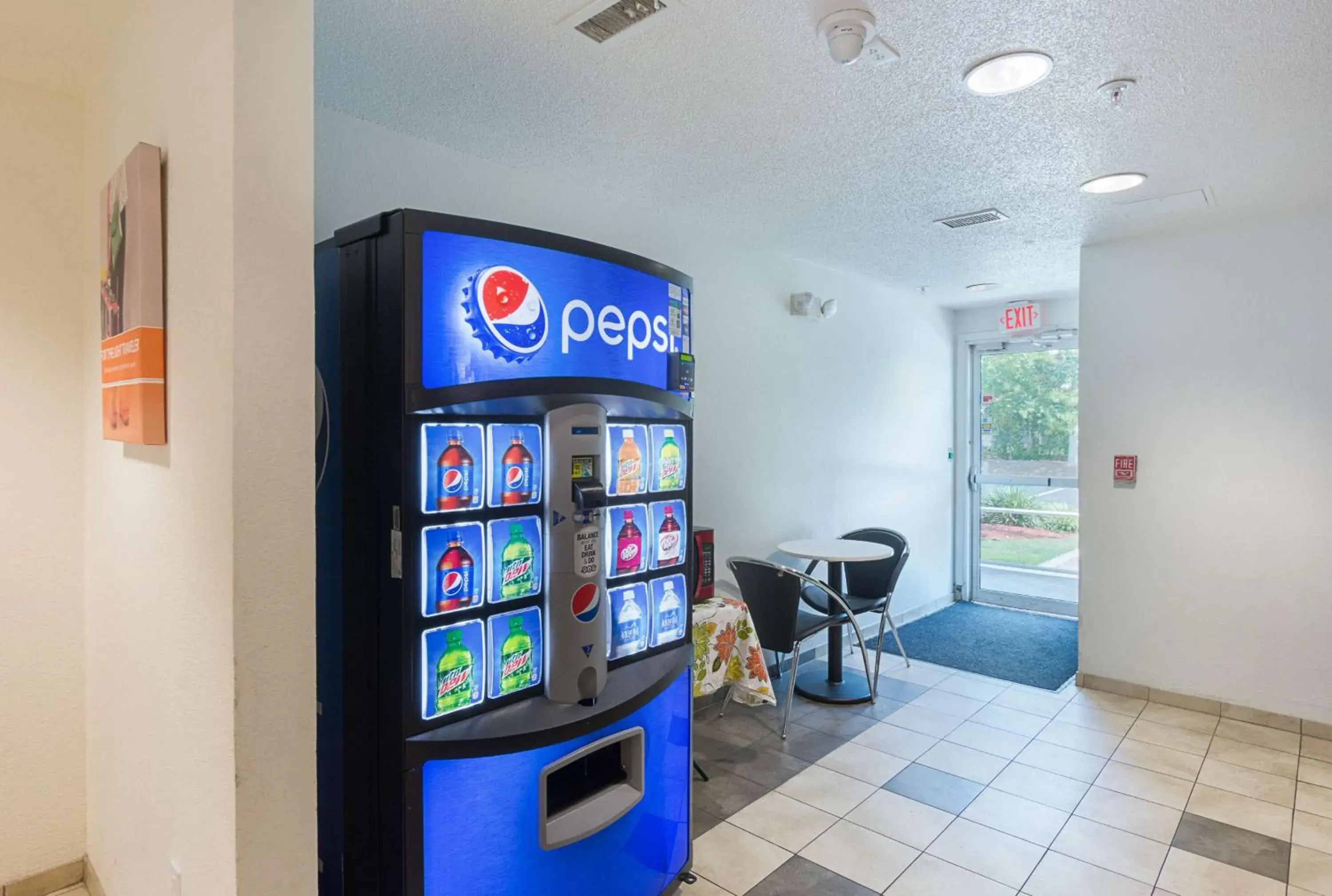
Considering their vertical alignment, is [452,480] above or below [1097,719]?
above

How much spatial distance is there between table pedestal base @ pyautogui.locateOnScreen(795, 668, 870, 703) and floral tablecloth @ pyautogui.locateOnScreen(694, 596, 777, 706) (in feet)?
2.20

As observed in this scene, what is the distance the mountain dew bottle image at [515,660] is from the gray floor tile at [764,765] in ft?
5.46

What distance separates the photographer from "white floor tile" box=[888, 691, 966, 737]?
3.68 metres

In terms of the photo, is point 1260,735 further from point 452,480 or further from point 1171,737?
point 452,480

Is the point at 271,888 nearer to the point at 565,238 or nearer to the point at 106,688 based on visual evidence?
the point at 106,688

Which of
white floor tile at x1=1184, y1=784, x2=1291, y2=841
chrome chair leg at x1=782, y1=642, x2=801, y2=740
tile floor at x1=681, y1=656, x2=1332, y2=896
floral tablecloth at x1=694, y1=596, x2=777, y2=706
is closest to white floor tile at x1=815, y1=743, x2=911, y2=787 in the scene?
tile floor at x1=681, y1=656, x2=1332, y2=896

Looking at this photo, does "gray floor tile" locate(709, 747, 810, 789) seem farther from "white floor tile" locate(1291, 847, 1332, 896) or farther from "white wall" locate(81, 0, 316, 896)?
"white wall" locate(81, 0, 316, 896)

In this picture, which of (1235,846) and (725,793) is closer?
(1235,846)

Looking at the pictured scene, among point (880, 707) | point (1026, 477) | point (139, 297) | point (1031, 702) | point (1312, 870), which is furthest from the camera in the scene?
point (1026, 477)

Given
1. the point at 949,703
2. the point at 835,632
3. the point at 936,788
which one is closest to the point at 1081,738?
the point at 949,703

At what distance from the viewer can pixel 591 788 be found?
206cm

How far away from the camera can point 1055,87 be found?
2307mm

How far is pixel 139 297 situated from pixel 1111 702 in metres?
4.80

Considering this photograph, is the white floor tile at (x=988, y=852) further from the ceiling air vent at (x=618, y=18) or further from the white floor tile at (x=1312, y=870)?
the ceiling air vent at (x=618, y=18)
